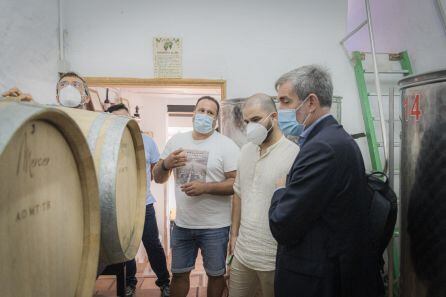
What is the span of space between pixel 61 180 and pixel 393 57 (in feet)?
10.9

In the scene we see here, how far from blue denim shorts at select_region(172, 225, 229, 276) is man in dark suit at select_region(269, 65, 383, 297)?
32.3 inches

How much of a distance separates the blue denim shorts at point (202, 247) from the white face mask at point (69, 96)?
1127 mm

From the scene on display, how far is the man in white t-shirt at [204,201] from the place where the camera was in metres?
2.15

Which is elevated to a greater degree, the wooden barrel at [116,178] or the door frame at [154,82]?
the door frame at [154,82]

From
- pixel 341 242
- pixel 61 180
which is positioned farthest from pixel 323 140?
pixel 61 180

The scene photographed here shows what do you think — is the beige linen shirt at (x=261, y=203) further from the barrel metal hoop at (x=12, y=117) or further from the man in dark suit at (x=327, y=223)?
the barrel metal hoop at (x=12, y=117)

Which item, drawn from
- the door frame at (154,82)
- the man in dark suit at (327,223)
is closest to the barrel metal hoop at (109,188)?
the man in dark suit at (327,223)

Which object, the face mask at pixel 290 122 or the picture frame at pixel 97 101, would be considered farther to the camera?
the picture frame at pixel 97 101

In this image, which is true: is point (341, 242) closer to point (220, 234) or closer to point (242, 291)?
point (242, 291)

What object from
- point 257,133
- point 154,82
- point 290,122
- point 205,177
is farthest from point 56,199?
point 154,82

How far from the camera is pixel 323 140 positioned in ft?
4.24

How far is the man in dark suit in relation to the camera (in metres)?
1.27

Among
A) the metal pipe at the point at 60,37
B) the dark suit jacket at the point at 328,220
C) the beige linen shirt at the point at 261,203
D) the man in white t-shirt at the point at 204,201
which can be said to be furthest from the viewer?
the metal pipe at the point at 60,37

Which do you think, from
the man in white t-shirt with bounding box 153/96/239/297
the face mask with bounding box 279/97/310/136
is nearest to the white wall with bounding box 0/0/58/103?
the man in white t-shirt with bounding box 153/96/239/297
